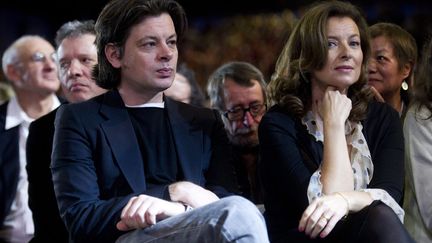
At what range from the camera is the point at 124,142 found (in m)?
2.33

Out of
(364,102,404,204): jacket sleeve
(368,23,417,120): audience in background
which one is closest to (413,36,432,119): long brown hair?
(364,102,404,204): jacket sleeve

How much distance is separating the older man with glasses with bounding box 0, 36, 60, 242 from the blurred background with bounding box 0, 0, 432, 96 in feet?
9.10

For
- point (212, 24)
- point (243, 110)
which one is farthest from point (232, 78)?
point (212, 24)

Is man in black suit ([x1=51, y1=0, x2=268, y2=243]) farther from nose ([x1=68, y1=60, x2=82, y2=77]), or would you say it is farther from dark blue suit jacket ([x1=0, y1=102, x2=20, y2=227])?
dark blue suit jacket ([x1=0, y1=102, x2=20, y2=227])

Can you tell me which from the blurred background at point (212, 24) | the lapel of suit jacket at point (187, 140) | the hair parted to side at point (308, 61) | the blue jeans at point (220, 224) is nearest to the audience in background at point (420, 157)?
the hair parted to side at point (308, 61)

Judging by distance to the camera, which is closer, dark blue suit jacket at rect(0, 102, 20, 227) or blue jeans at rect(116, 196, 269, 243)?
blue jeans at rect(116, 196, 269, 243)

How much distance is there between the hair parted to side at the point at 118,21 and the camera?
2.40m

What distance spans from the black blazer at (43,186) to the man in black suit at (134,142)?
0.36 meters

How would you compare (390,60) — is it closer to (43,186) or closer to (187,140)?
(187,140)

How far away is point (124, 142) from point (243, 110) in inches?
41.0

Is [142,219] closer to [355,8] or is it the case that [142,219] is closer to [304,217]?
[304,217]

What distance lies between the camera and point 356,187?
2484mm

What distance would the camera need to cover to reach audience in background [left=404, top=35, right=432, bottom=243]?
2.56 metres

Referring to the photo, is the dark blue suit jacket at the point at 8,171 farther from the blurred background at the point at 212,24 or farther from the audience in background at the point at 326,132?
the blurred background at the point at 212,24
